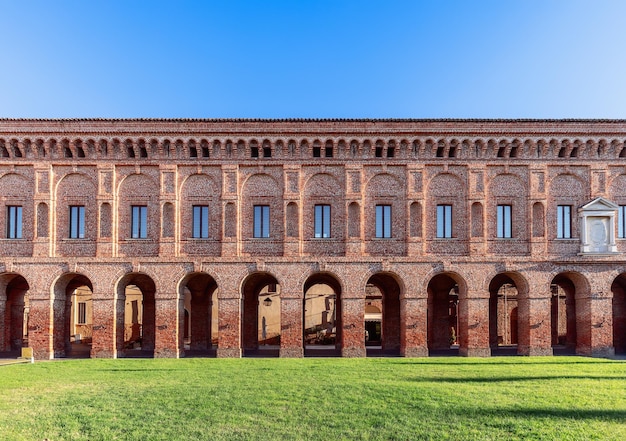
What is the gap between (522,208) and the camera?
939 inches

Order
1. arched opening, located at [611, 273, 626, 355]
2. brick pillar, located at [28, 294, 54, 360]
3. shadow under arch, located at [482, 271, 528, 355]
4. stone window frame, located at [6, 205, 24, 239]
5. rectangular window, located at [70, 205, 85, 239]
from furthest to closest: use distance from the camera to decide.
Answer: arched opening, located at [611, 273, 626, 355], shadow under arch, located at [482, 271, 528, 355], rectangular window, located at [70, 205, 85, 239], stone window frame, located at [6, 205, 24, 239], brick pillar, located at [28, 294, 54, 360]

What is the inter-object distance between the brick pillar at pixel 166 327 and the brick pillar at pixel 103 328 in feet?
6.42

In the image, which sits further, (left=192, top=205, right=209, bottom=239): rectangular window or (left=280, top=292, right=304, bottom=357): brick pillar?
(left=192, top=205, right=209, bottom=239): rectangular window

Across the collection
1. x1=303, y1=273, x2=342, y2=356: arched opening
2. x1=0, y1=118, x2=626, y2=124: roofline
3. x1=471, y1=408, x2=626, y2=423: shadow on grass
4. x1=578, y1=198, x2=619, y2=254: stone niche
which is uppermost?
x1=0, y1=118, x2=626, y2=124: roofline

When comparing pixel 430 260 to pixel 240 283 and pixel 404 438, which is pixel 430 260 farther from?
pixel 404 438

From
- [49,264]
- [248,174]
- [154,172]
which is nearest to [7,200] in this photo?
[49,264]

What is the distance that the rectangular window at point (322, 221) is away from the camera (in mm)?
23828

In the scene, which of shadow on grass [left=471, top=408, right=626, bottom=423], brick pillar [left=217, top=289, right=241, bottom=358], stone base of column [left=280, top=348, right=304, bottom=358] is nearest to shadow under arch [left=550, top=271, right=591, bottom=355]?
stone base of column [left=280, top=348, right=304, bottom=358]

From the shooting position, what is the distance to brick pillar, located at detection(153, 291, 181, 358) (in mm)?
22938

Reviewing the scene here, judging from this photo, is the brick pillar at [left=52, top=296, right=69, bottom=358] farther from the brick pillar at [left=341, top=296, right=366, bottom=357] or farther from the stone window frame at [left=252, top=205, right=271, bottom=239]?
the brick pillar at [left=341, top=296, right=366, bottom=357]

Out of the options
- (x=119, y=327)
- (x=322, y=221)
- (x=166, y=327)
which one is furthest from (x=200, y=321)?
(x=322, y=221)

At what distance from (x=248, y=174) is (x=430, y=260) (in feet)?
29.7

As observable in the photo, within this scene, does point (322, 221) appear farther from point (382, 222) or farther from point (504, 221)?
point (504, 221)

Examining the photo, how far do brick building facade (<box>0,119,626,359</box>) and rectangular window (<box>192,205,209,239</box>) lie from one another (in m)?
0.05
